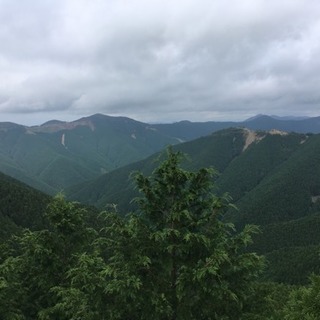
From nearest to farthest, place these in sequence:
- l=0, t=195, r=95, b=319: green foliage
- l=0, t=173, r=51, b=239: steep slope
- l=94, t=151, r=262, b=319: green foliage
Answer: l=94, t=151, r=262, b=319: green foliage < l=0, t=195, r=95, b=319: green foliage < l=0, t=173, r=51, b=239: steep slope

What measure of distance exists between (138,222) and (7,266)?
8.11 metres

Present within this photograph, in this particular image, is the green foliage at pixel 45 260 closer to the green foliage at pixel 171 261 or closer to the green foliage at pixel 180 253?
the green foliage at pixel 171 261

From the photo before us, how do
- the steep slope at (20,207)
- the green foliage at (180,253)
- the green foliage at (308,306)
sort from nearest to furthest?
1. the green foliage at (308,306)
2. the green foliage at (180,253)
3. the steep slope at (20,207)

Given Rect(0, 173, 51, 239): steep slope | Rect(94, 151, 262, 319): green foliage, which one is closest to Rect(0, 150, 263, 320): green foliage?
Rect(94, 151, 262, 319): green foliage

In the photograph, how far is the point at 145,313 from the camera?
13.6 m

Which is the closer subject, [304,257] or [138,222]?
[138,222]

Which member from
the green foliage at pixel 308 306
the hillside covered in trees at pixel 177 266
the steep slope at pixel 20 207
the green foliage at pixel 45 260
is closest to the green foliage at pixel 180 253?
the hillside covered in trees at pixel 177 266

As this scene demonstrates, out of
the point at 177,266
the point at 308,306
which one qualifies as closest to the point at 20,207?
the point at 177,266

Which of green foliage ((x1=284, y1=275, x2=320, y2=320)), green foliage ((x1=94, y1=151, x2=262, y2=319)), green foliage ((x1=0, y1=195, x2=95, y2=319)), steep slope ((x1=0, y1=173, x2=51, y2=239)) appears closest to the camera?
green foliage ((x1=284, y1=275, x2=320, y2=320))

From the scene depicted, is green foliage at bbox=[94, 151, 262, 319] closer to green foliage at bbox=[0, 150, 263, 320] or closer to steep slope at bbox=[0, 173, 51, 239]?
green foliage at bbox=[0, 150, 263, 320]

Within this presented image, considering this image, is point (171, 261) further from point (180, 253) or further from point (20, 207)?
point (20, 207)

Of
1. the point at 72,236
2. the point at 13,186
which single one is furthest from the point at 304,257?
the point at 72,236

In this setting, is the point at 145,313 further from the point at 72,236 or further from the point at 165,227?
the point at 72,236

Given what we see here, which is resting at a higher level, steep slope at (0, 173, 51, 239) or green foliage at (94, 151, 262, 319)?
green foliage at (94, 151, 262, 319)
